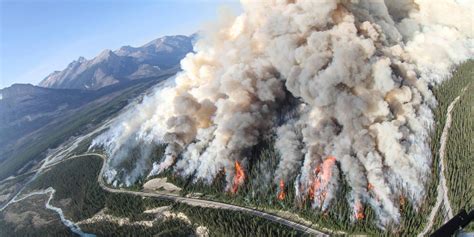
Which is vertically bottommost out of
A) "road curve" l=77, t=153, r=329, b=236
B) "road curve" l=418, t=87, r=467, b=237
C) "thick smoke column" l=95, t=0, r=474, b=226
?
"road curve" l=77, t=153, r=329, b=236

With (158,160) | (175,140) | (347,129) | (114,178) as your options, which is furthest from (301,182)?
(114,178)

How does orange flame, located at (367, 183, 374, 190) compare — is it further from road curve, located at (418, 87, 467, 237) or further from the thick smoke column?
road curve, located at (418, 87, 467, 237)

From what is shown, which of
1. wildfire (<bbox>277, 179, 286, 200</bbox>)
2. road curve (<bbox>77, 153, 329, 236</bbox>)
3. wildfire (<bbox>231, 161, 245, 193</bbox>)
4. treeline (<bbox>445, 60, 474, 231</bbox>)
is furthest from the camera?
wildfire (<bbox>231, 161, 245, 193</bbox>)

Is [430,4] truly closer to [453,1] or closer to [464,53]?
[453,1]

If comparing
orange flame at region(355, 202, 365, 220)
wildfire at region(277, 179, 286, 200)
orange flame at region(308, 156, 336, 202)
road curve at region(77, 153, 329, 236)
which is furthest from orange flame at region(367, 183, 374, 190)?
wildfire at region(277, 179, 286, 200)

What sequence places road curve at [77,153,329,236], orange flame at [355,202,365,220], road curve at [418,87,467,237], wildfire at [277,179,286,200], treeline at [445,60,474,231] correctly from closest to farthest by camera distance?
Result: road curve at [418,87,467,237] → treeline at [445,60,474,231] → orange flame at [355,202,365,220] → road curve at [77,153,329,236] → wildfire at [277,179,286,200]

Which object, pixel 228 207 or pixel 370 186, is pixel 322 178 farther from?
pixel 228 207

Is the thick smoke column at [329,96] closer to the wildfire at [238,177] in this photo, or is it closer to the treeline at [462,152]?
the wildfire at [238,177]
